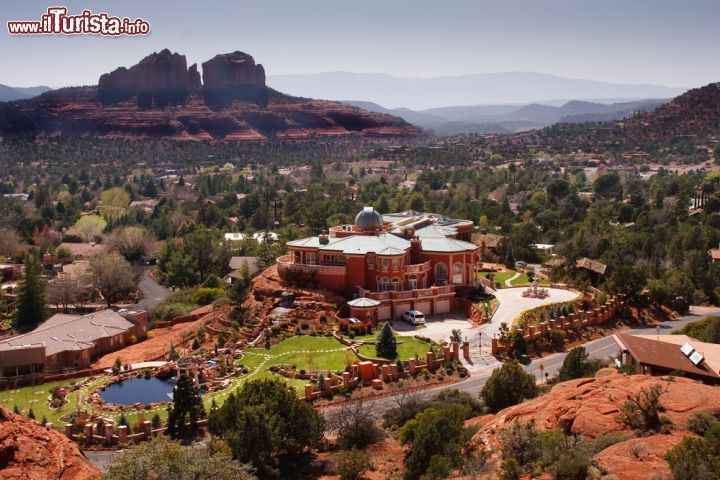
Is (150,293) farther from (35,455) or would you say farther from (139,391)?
(35,455)

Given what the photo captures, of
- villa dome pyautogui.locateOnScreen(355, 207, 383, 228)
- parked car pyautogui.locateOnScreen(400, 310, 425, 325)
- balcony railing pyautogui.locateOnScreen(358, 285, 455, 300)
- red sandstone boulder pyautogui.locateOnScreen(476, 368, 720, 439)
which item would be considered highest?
villa dome pyautogui.locateOnScreen(355, 207, 383, 228)

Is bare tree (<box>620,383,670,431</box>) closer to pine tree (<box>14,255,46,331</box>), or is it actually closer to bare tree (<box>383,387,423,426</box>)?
bare tree (<box>383,387,423,426</box>)

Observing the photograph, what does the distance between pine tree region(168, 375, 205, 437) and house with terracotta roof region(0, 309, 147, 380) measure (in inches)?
533

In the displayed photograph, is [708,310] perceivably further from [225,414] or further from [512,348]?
[225,414]

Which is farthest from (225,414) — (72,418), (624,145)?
(624,145)

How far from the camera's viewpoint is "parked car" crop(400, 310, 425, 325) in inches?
1759

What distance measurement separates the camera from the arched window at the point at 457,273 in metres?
49.8

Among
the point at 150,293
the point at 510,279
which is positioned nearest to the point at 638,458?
the point at 510,279

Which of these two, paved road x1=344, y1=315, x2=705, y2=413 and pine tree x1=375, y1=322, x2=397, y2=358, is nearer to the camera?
paved road x1=344, y1=315, x2=705, y2=413

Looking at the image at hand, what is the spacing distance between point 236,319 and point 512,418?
23.4 m

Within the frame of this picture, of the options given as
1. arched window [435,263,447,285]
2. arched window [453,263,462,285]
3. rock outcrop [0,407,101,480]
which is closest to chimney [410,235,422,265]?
arched window [435,263,447,285]

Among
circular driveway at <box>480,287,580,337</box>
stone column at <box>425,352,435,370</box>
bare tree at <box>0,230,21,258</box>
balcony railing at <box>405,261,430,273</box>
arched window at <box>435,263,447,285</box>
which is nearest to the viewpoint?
stone column at <box>425,352,435,370</box>

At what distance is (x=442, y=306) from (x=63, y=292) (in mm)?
29194

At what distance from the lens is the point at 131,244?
249ft
